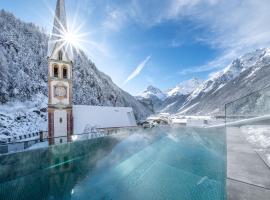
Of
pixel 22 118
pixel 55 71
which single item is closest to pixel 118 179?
pixel 55 71

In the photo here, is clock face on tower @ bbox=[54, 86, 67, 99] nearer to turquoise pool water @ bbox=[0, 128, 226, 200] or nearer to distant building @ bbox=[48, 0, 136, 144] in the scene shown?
distant building @ bbox=[48, 0, 136, 144]

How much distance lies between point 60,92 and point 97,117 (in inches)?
194

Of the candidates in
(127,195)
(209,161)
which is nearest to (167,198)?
(127,195)

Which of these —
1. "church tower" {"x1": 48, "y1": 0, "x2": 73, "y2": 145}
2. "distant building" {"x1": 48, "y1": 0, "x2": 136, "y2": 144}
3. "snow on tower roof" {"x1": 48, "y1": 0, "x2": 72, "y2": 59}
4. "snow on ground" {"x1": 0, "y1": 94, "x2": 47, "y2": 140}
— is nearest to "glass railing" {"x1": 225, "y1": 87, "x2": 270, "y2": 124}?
"distant building" {"x1": 48, "y1": 0, "x2": 136, "y2": 144}

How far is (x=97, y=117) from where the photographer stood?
2047 cm

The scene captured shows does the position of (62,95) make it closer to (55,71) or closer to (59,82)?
(59,82)

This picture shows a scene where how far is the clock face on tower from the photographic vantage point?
17.4 metres

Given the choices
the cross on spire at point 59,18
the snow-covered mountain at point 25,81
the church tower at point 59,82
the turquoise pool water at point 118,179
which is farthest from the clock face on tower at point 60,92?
the snow-covered mountain at point 25,81

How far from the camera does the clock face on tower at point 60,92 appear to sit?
17406 millimetres

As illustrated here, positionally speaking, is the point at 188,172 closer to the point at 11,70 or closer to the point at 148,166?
the point at 148,166

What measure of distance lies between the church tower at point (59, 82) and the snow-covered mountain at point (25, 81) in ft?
33.5

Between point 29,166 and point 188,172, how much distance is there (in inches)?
234

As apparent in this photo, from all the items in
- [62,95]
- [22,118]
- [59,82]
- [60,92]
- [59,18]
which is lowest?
[22,118]

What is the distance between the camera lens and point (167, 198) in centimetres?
430
